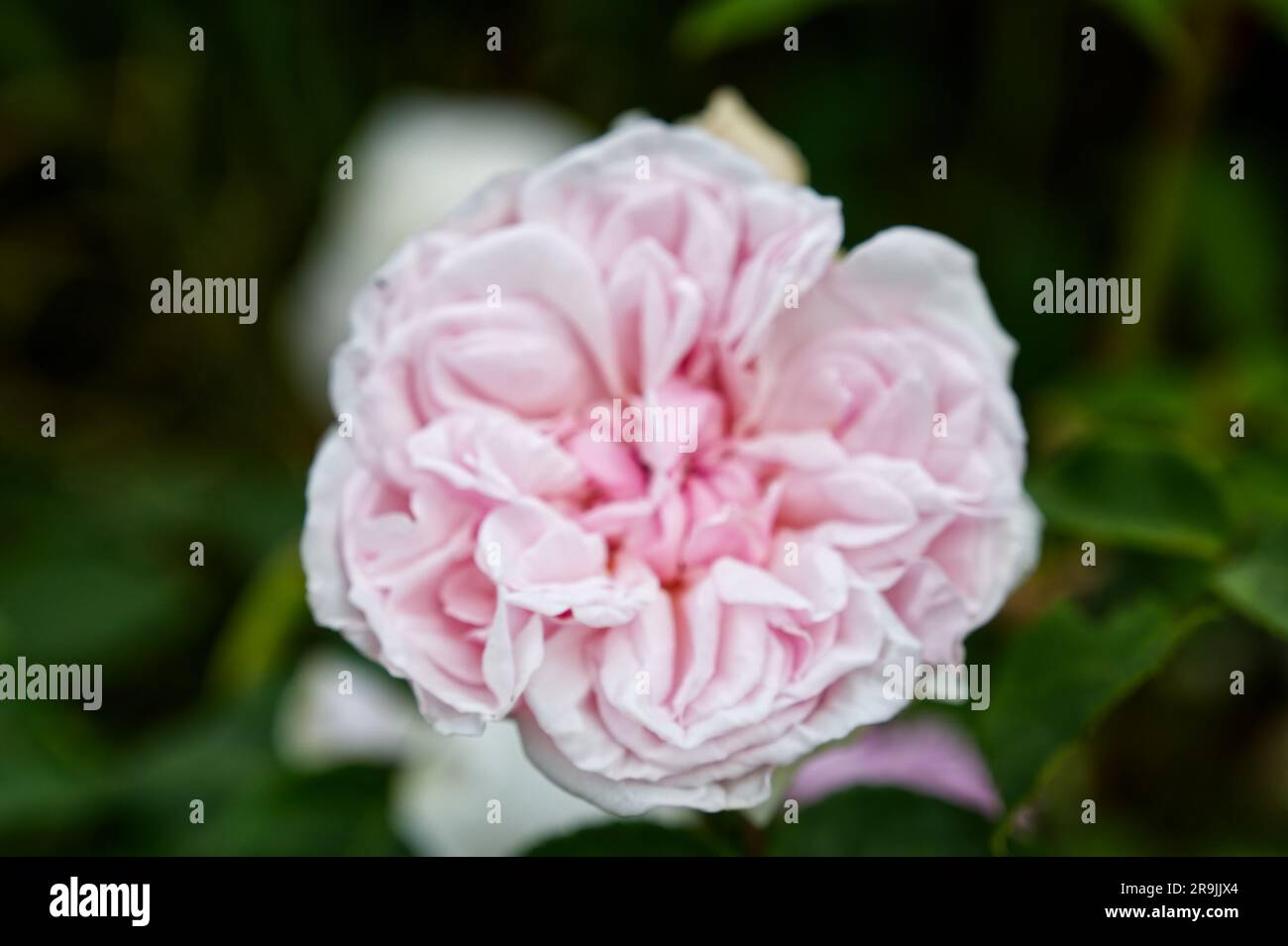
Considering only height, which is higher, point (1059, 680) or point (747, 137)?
point (747, 137)

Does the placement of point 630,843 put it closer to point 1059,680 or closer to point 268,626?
point 1059,680

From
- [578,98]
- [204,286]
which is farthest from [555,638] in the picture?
[204,286]

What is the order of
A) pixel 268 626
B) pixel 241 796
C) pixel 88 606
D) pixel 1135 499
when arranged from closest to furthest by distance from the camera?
pixel 1135 499 < pixel 241 796 < pixel 268 626 < pixel 88 606

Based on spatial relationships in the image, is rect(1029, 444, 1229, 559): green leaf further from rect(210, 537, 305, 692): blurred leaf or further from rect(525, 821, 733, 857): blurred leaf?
rect(210, 537, 305, 692): blurred leaf

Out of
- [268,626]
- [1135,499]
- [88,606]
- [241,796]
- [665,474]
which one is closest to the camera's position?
[665,474]

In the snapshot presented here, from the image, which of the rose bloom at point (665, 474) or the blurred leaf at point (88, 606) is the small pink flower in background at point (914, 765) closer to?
the rose bloom at point (665, 474)

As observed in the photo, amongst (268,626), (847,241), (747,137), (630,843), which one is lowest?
(630,843)

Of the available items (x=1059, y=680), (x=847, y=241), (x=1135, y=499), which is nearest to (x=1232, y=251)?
(x=847, y=241)

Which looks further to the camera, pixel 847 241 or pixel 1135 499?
pixel 847 241

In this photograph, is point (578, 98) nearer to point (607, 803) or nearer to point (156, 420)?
point (156, 420)
